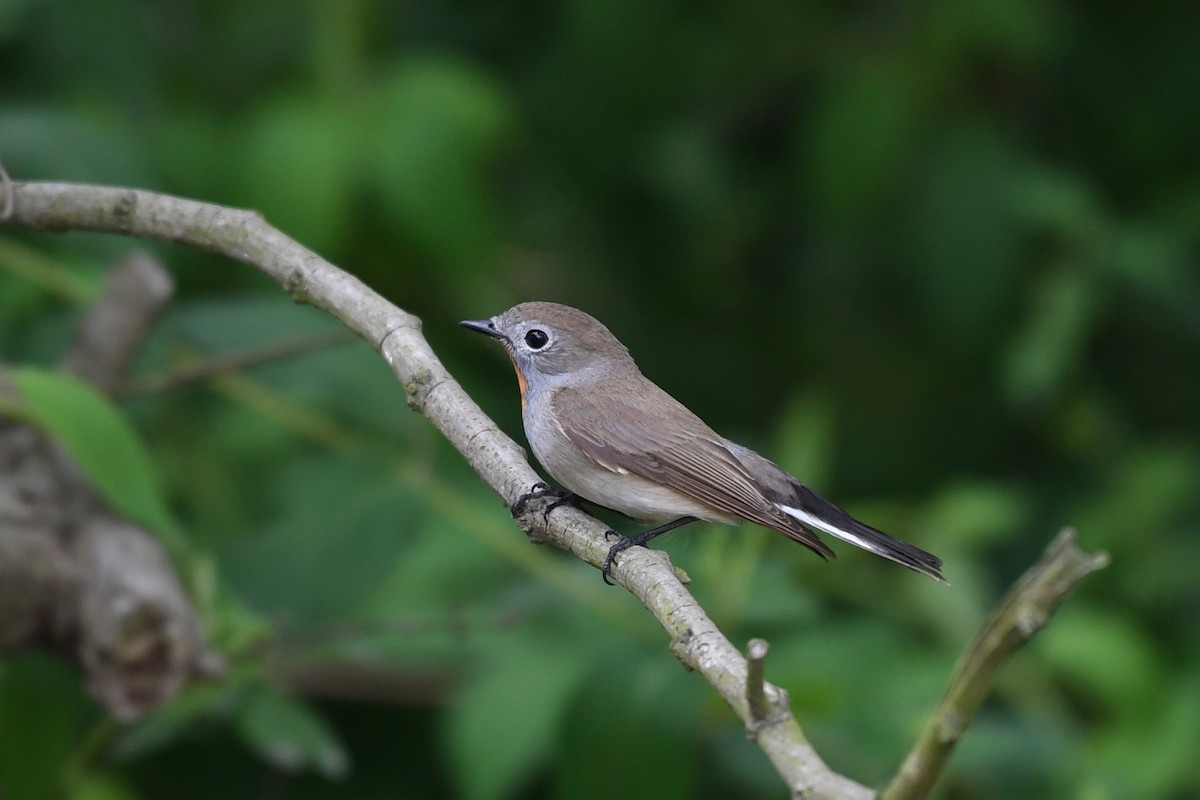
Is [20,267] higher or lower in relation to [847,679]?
higher

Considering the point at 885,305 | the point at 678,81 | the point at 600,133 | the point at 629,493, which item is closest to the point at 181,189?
the point at 600,133

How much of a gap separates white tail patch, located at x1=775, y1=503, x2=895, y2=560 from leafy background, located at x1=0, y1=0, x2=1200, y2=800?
686 mm

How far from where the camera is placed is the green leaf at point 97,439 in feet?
9.95

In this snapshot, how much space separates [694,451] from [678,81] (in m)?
3.12

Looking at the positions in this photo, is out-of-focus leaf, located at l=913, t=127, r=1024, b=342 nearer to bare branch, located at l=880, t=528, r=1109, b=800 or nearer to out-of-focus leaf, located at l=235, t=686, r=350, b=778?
out-of-focus leaf, located at l=235, t=686, r=350, b=778

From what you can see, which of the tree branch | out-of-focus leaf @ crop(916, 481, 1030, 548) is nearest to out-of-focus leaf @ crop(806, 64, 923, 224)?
out-of-focus leaf @ crop(916, 481, 1030, 548)

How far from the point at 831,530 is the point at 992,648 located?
1239 millimetres

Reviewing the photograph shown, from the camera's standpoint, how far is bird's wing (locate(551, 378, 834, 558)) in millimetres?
3021

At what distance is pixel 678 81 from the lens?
5.84 meters

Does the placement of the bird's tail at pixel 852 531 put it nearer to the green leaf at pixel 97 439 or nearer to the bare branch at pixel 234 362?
the bare branch at pixel 234 362

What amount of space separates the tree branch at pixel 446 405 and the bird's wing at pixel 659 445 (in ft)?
1.12

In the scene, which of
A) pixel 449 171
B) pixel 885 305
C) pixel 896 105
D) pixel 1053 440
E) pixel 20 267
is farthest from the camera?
pixel 885 305

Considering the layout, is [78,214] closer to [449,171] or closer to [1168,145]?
[449,171]

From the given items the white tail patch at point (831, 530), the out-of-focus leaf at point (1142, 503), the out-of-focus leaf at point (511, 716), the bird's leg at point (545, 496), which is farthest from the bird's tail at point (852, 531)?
the out-of-focus leaf at point (1142, 503)
